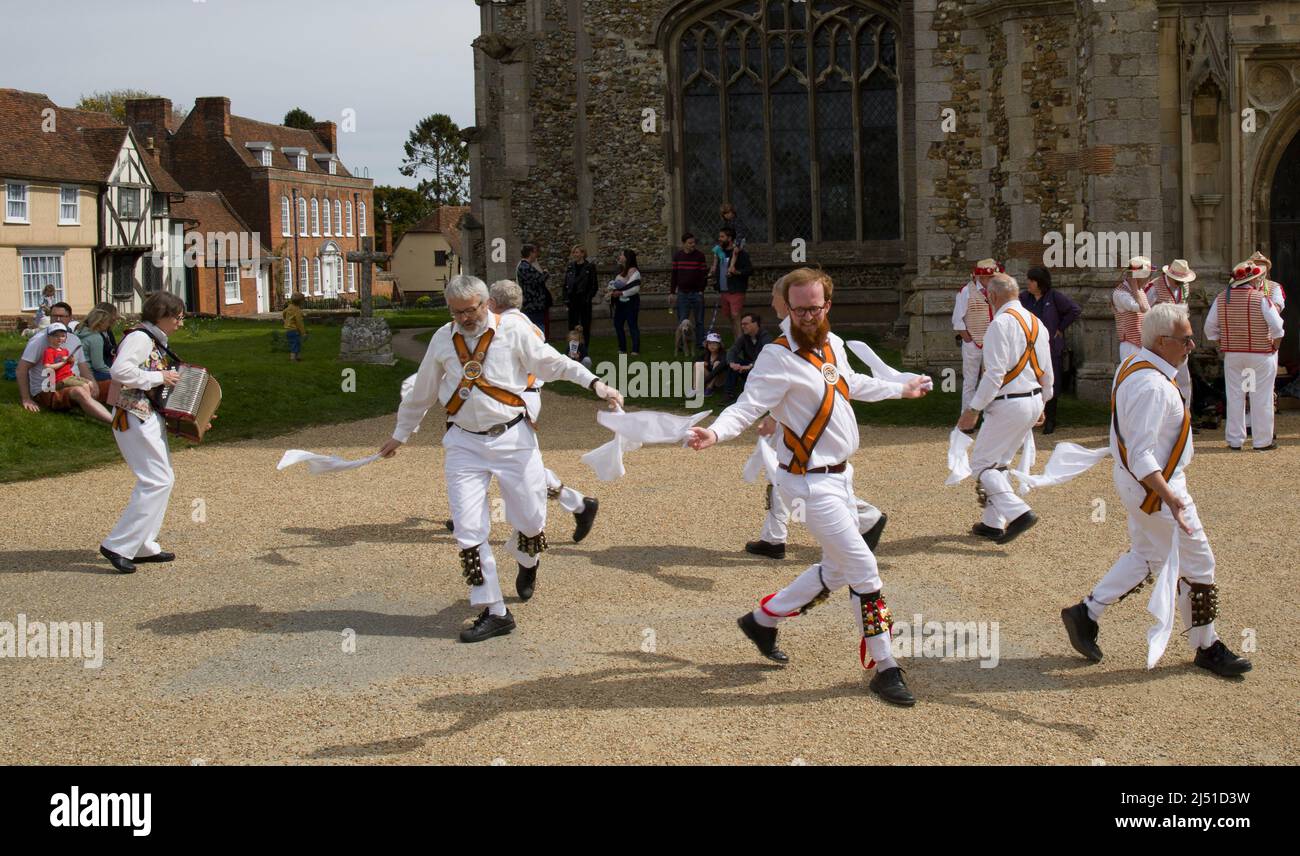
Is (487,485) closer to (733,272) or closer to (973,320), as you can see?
(973,320)

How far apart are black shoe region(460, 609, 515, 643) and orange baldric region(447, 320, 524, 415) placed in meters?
1.11

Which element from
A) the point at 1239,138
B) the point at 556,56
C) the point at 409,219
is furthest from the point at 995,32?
the point at 409,219

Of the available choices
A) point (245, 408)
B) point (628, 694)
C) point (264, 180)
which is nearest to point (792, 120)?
point (245, 408)

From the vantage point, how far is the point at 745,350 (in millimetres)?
16578

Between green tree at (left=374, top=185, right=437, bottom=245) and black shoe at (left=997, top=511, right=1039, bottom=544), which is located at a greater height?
green tree at (left=374, top=185, right=437, bottom=245)

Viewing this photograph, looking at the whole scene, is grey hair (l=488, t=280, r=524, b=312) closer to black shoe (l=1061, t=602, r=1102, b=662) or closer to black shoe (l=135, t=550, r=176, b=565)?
black shoe (l=135, t=550, r=176, b=565)

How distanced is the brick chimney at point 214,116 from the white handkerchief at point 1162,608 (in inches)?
2420

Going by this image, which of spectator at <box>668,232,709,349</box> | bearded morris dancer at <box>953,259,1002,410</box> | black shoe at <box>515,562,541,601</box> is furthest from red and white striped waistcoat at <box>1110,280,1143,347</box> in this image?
black shoe at <box>515,562,541,601</box>

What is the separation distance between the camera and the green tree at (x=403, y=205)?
281ft

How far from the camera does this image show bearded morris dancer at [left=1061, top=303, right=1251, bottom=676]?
6.30m

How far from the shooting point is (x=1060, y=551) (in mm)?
9156

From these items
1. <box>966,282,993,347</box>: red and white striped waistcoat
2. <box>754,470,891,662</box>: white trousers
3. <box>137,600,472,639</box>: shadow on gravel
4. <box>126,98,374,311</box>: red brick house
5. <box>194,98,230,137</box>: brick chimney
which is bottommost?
<box>137,600,472,639</box>: shadow on gravel

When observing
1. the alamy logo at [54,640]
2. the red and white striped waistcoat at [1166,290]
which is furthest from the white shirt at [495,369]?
the red and white striped waistcoat at [1166,290]

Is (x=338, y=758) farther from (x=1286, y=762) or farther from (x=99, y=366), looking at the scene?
(x=99, y=366)
